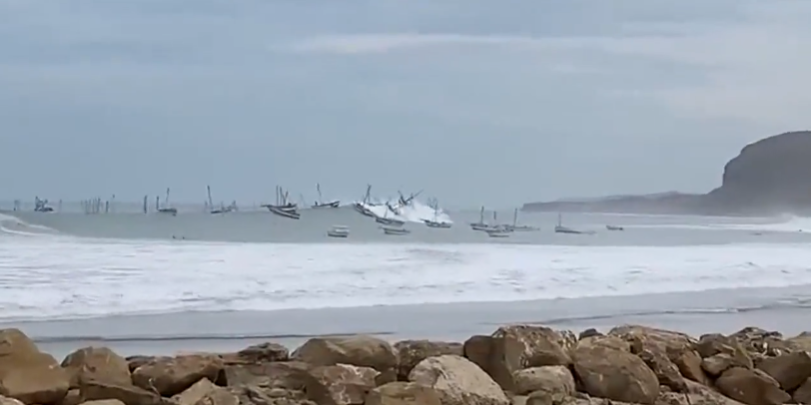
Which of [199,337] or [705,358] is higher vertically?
[705,358]

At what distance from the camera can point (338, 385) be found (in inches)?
180

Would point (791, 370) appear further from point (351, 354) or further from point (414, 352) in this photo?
point (351, 354)

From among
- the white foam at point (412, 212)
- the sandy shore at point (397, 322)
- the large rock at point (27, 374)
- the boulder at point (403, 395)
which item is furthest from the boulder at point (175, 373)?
the white foam at point (412, 212)

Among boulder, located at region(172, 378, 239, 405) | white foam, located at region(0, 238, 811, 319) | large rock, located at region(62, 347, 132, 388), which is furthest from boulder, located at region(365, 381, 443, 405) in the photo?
white foam, located at region(0, 238, 811, 319)

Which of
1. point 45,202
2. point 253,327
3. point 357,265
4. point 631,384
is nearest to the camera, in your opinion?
point 631,384

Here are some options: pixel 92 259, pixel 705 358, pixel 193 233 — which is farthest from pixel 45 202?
pixel 705 358

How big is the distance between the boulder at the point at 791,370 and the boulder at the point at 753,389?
19 centimetres

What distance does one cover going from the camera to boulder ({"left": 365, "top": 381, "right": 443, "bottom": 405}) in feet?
14.1

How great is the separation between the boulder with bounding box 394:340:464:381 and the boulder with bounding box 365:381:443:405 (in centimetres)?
67

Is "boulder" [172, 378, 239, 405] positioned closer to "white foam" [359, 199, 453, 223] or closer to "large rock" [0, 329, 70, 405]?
"large rock" [0, 329, 70, 405]

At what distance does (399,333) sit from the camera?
1013 centimetres

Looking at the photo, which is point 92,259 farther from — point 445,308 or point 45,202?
point 45,202

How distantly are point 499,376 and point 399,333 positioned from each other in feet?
16.6

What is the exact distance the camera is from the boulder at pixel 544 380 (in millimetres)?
4863
